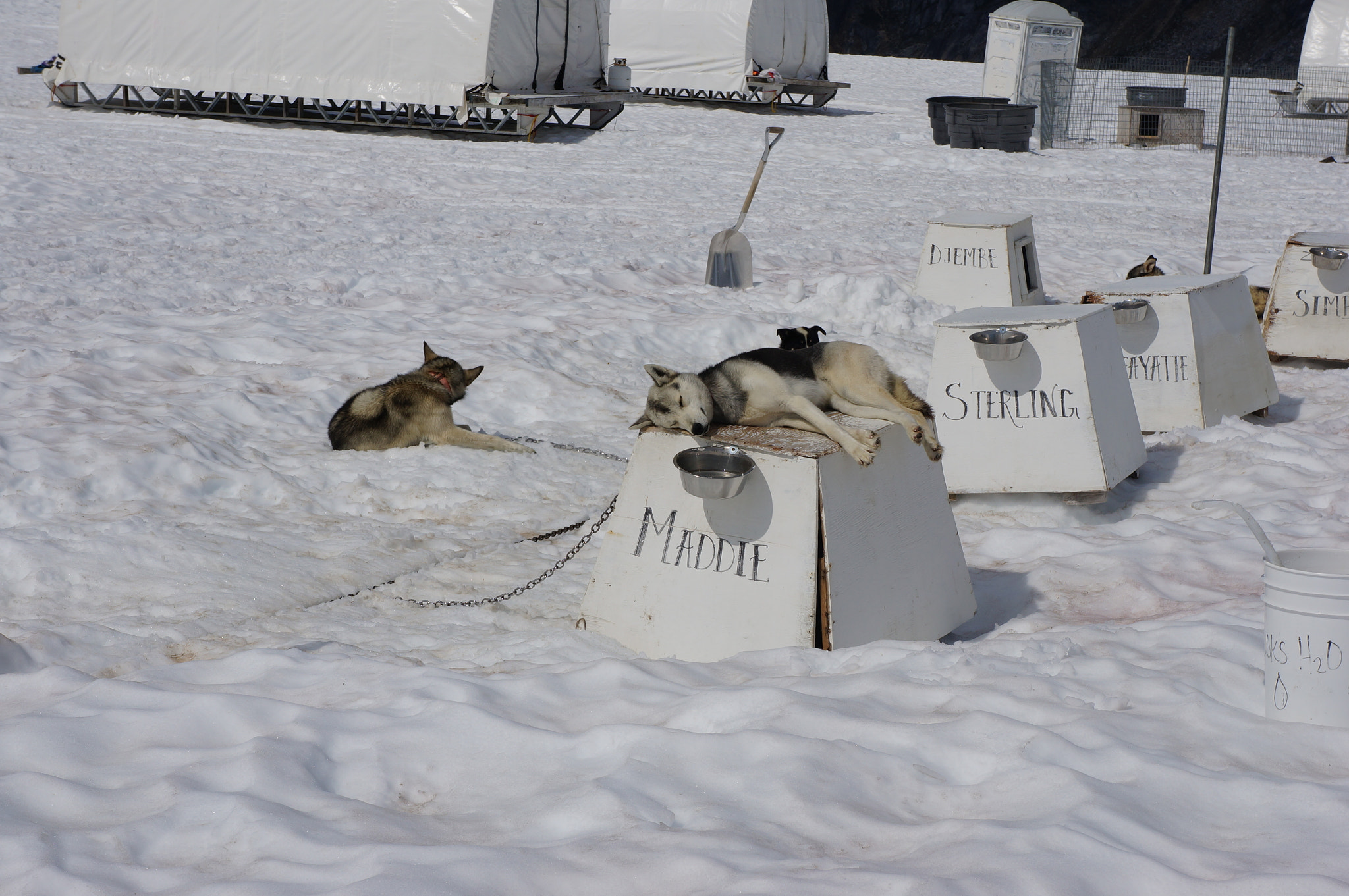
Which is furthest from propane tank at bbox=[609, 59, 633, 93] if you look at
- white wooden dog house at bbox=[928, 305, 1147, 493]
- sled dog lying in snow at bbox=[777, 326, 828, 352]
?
sled dog lying in snow at bbox=[777, 326, 828, 352]

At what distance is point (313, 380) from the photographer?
6859 mm

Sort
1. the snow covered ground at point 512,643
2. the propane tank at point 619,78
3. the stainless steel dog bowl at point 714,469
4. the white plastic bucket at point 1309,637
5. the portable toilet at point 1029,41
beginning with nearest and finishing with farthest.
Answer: the snow covered ground at point 512,643, the white plastic bucket at point 1309,637, the stainless steel dog bowl at point 714,469, the propane tank at point 619,78, the portable toilet at point 1029,41

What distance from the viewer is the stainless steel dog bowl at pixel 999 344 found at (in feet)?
16.9

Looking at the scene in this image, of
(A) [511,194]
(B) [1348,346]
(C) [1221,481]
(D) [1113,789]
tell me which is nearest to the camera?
(D) [1113,789]

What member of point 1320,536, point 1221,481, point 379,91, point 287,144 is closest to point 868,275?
point 1221,481

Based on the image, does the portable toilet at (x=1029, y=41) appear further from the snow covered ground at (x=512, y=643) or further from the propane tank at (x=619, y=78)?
the snow covered ground at (x=512, y=643)

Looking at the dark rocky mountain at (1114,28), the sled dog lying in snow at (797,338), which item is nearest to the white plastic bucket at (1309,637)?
the sled dog lying in snow at (797,338)

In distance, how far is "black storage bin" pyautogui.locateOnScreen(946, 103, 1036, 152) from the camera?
1762 cm

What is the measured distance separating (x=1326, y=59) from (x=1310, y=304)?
20.1 meters

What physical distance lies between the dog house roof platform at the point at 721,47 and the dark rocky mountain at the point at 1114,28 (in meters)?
25.1

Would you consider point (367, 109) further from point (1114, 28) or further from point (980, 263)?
point (1114, 28)

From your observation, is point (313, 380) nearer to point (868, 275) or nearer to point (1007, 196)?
point (868, 275)

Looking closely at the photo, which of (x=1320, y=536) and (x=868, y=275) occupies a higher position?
(x=868, y=275)

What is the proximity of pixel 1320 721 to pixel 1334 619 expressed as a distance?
A: 11.2 inches
